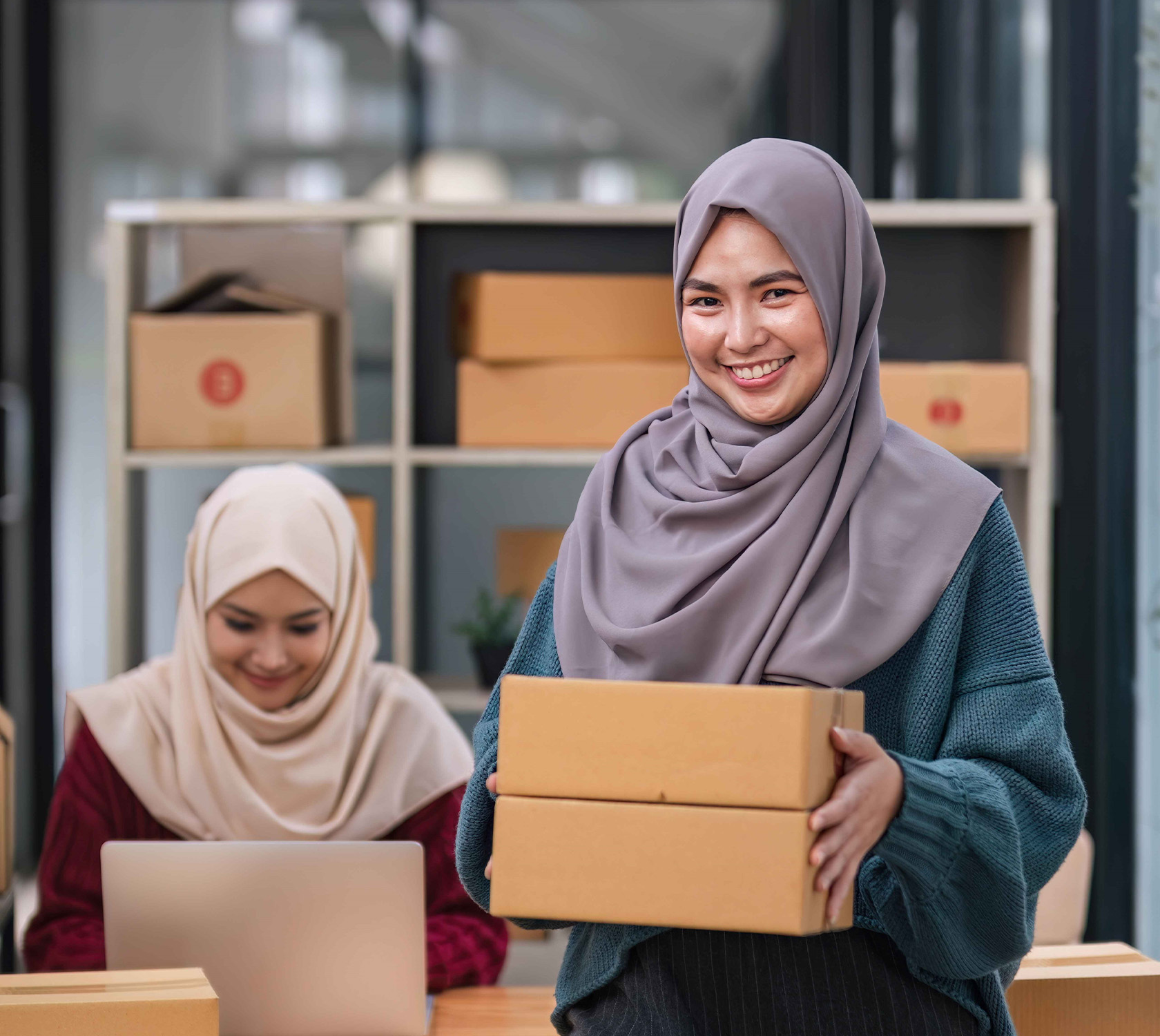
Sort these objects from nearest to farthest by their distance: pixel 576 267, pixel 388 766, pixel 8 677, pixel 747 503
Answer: pixel 747 503, pixel 388 766, pixel 576 267, pixel 8 677

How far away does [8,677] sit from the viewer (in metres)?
3.62

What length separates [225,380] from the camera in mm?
2535

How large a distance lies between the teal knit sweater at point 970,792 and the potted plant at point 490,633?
1.61m

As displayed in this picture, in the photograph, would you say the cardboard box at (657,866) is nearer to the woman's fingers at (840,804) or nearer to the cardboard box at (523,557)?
the woman's fingers at (840,804)

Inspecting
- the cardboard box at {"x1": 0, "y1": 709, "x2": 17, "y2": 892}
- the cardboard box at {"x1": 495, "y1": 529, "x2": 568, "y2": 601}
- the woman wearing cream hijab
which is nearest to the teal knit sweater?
the woman wearing cream hijab

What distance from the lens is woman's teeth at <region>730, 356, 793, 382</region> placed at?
1.11 meters

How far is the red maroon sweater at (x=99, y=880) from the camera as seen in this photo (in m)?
1.71

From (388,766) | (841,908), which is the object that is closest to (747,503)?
(841,908)

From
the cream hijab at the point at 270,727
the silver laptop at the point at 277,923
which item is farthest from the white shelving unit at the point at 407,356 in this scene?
the silver laptop at the point at 277,923

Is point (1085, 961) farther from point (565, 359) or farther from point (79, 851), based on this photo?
point (565, 359)

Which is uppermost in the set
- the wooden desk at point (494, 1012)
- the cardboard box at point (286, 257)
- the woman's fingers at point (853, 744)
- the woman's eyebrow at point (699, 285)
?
the cardboard box at point (286, 257)

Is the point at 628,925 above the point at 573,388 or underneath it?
underneath

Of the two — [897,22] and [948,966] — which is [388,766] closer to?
[948,966]

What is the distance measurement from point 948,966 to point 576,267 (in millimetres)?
1890
